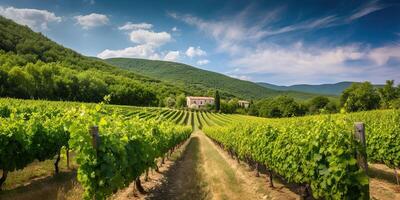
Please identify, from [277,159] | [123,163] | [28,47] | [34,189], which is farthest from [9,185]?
[28,47]

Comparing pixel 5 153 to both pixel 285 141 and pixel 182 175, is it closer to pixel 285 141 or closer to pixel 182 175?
pixel 182 175

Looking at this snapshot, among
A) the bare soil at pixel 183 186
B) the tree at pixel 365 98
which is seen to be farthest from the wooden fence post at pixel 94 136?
the tree at pixel 365 98

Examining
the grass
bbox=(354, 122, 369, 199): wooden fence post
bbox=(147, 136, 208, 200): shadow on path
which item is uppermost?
bbox=(354, 122, 369, 199): wooden fence post

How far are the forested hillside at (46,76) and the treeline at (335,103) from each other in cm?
3892

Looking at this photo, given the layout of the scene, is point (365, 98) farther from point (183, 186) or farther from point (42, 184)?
point (42, 184)

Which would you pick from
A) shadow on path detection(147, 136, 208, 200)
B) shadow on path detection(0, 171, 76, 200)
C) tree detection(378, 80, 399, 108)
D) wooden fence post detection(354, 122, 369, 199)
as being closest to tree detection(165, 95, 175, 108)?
tree detection(378, 80, 399, 108)

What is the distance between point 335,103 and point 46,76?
76992 mm

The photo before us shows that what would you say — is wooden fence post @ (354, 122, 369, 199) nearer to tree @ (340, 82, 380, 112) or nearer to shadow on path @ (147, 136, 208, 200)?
shadow on path @ (147, 136, 208, 200)

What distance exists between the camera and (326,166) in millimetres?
6891

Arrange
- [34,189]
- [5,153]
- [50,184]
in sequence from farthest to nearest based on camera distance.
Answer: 1. [50,184]
2. [34,189]
3. [5,153]

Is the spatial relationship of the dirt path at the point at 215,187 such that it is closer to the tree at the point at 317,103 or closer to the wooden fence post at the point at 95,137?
the wooden fence post at the point at 95,137

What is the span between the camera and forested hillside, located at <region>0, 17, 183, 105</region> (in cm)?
6644

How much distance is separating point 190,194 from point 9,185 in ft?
20.2

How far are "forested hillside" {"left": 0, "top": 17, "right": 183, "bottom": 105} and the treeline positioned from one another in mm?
38915
